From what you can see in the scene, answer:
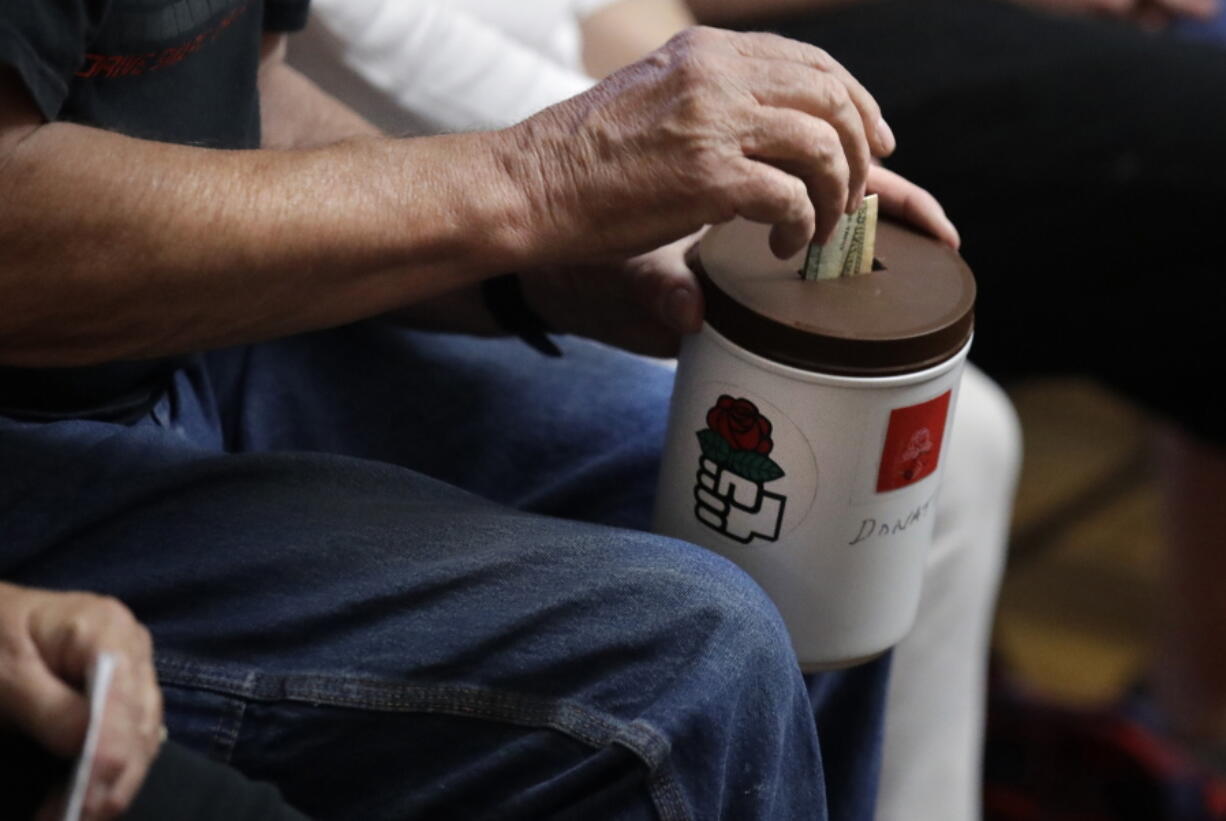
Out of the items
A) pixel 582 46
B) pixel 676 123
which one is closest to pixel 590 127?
pixel 676 123

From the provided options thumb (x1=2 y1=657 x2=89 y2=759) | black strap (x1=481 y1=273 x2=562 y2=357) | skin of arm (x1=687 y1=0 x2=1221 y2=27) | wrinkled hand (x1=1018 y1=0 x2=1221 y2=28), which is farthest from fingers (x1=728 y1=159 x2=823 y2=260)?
wrinkled hand (x1=1018 y1=0 x2=1221 y2=28)

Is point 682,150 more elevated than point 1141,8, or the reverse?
point 682,150

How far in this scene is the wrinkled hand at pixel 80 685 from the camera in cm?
48

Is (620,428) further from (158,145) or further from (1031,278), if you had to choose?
Result: (1031,278)

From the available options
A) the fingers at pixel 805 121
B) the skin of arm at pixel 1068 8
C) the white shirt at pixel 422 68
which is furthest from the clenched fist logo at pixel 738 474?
the skin of arm at pixel 1068 8

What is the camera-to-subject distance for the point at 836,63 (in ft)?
2.20

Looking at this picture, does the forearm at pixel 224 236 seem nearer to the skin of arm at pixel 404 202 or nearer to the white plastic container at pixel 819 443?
the skin of arm at pixel 404 202

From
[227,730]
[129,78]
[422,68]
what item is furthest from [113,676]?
[422,68]

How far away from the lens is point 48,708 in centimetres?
48

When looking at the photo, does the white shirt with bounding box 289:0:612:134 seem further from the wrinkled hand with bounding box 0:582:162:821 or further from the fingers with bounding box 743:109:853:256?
the wrinkled hand with bounding box 0:582:162:821

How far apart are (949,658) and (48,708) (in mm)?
662

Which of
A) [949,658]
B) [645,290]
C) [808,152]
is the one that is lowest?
[949,658]

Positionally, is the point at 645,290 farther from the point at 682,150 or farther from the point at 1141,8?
the point at 1141,8

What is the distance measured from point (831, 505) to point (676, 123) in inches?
7.4
